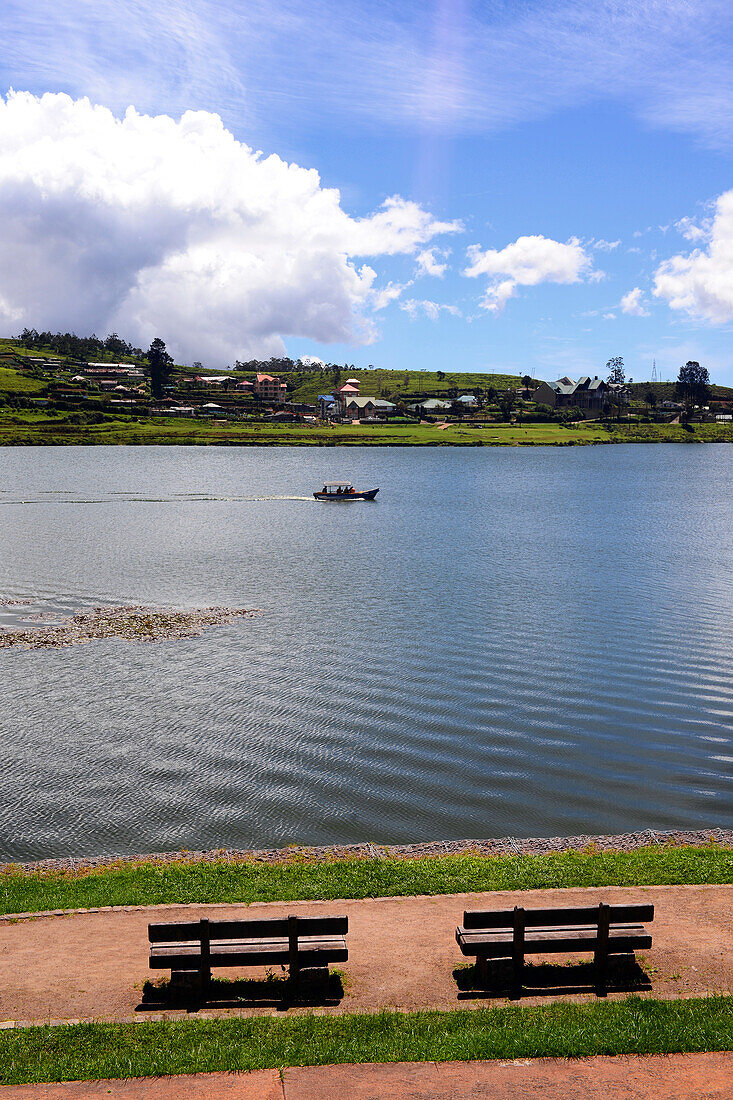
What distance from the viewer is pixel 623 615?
46.8 meters

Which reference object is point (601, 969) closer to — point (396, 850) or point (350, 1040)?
point (350, 1040)

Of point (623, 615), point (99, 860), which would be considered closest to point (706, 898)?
point (99, 860)

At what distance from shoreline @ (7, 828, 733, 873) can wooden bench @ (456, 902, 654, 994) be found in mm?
6951

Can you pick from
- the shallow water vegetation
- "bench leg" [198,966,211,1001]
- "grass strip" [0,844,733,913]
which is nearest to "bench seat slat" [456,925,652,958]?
"grass strip" [0,844,733,913]

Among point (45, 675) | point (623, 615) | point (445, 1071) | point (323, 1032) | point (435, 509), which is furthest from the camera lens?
point (435, 509)

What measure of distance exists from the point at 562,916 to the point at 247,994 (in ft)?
17.7

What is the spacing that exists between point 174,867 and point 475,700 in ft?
51.7

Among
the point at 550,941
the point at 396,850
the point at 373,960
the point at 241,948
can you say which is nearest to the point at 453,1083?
the point at 550,941

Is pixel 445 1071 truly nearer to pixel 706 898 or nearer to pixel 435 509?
pixel 706 898

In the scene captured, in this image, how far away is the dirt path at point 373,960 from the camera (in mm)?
13469

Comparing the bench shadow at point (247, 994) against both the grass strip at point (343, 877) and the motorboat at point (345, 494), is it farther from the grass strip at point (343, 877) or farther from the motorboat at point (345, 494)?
the motorboat at point (345, 494)

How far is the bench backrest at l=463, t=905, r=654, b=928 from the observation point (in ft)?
46.0

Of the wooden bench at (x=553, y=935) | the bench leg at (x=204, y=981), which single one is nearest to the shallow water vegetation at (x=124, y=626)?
the bench leg at (x=204, y=981)

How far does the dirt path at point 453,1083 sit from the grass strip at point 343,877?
592 cm
